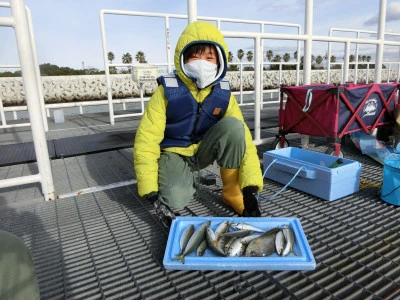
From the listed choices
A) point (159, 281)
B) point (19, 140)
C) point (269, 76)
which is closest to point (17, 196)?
point (159, 281)

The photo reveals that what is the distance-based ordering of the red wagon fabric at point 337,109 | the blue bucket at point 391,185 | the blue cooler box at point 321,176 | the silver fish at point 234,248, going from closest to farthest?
the silver fish at point 234,248
the blue bucket at point 391,185
the blue cooler box at point 321,176
the red wagon fabric at point 337,109

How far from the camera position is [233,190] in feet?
5.24

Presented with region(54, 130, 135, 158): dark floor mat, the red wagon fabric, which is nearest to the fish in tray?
the red wagon fabric

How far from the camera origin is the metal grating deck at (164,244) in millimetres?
1019

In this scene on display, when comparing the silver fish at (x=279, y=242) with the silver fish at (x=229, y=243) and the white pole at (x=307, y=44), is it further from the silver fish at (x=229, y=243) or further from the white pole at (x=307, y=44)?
the white pole at (x=307, y=44)

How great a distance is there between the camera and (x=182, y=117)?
5.34 ft

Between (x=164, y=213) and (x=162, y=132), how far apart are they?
445 mm

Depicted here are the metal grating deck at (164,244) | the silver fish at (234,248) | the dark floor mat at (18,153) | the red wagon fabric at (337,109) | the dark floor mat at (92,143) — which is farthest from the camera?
the dark floor mat at (92,143)

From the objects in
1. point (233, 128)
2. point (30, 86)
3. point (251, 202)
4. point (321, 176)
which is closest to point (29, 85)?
point (30, 86)

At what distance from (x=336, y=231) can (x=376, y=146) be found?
5.06 feet

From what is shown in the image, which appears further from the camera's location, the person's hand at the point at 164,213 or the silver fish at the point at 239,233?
the person's hand at the point at 164,213

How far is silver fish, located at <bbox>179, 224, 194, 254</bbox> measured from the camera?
120 cm

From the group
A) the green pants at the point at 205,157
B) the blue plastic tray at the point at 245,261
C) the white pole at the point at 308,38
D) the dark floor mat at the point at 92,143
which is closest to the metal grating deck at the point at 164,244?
the blue plastic tray at the point at 245,261

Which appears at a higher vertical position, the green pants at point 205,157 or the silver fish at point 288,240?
the green pants at point 205,157
